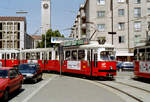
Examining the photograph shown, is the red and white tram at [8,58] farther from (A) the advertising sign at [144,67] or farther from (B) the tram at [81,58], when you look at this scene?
(A) the advertising sign at [144,67]

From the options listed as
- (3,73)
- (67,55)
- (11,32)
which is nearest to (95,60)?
(67,55)

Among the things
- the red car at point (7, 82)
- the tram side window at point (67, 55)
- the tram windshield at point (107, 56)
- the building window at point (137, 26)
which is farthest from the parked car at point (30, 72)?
the building window at point (137, 26)

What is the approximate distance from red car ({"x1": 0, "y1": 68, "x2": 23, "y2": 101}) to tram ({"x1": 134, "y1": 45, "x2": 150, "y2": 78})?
927 centimetres

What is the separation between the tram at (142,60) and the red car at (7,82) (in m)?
9.27

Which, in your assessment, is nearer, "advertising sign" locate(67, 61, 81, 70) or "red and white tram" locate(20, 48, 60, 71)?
"advertising sign" locate(67, 61, 81, 70)

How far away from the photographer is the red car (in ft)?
32.4

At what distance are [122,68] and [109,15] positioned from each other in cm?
1587

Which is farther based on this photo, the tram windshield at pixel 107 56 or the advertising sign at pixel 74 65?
the advertising sign at pixel 74 65

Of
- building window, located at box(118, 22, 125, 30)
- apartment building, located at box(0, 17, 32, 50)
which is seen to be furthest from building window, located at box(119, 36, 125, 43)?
apartment building, located at box(0, 17, 32, 50)

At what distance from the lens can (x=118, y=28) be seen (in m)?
48.5

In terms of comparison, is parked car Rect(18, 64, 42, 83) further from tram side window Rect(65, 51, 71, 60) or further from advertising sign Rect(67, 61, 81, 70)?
tram side window Rect(65, 51, 71, 60)

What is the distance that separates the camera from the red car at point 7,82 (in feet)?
32.4

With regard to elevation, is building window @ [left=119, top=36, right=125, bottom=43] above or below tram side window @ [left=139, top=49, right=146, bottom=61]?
above

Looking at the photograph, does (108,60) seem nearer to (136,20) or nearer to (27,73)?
(27,73)
